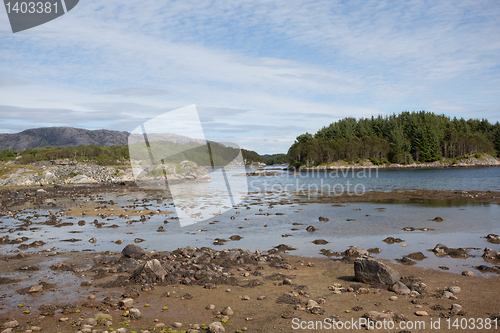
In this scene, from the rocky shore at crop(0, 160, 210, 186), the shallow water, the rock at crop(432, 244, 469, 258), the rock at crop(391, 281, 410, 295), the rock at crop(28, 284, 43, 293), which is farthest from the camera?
the rocky shore at crop(0, 160, 210, 186)

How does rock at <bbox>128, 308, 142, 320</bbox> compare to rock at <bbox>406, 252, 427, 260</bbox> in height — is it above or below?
above

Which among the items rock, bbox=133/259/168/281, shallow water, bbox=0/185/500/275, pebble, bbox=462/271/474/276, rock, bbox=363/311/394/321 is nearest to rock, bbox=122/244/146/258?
shallow water, bbox=0/185/500/275

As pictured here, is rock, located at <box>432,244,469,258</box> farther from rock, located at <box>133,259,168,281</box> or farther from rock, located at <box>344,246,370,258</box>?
rock, located at <box>133,259,168,281</box>

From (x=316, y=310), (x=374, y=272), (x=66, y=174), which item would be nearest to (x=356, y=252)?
(x=374, y=272)

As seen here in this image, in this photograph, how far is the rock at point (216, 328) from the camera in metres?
7.88

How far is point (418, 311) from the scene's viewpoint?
9.01 metres

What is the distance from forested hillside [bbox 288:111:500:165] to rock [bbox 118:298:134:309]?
16419 centimetres

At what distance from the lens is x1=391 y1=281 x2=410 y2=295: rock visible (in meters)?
10.4

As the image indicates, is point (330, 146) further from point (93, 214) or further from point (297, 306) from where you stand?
point (297, 306)

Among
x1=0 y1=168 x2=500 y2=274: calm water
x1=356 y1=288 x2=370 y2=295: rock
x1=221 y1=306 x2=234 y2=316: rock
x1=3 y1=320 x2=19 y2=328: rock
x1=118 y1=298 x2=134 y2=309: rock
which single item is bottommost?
x1=0 y1=168 x2=500 y2=274: calm water

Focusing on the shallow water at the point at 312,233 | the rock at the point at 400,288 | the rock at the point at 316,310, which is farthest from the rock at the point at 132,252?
the rock at the point at 400,288

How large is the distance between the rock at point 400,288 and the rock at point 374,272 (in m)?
0.20

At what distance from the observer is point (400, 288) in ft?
34.7

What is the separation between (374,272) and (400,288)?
37.4 inches
